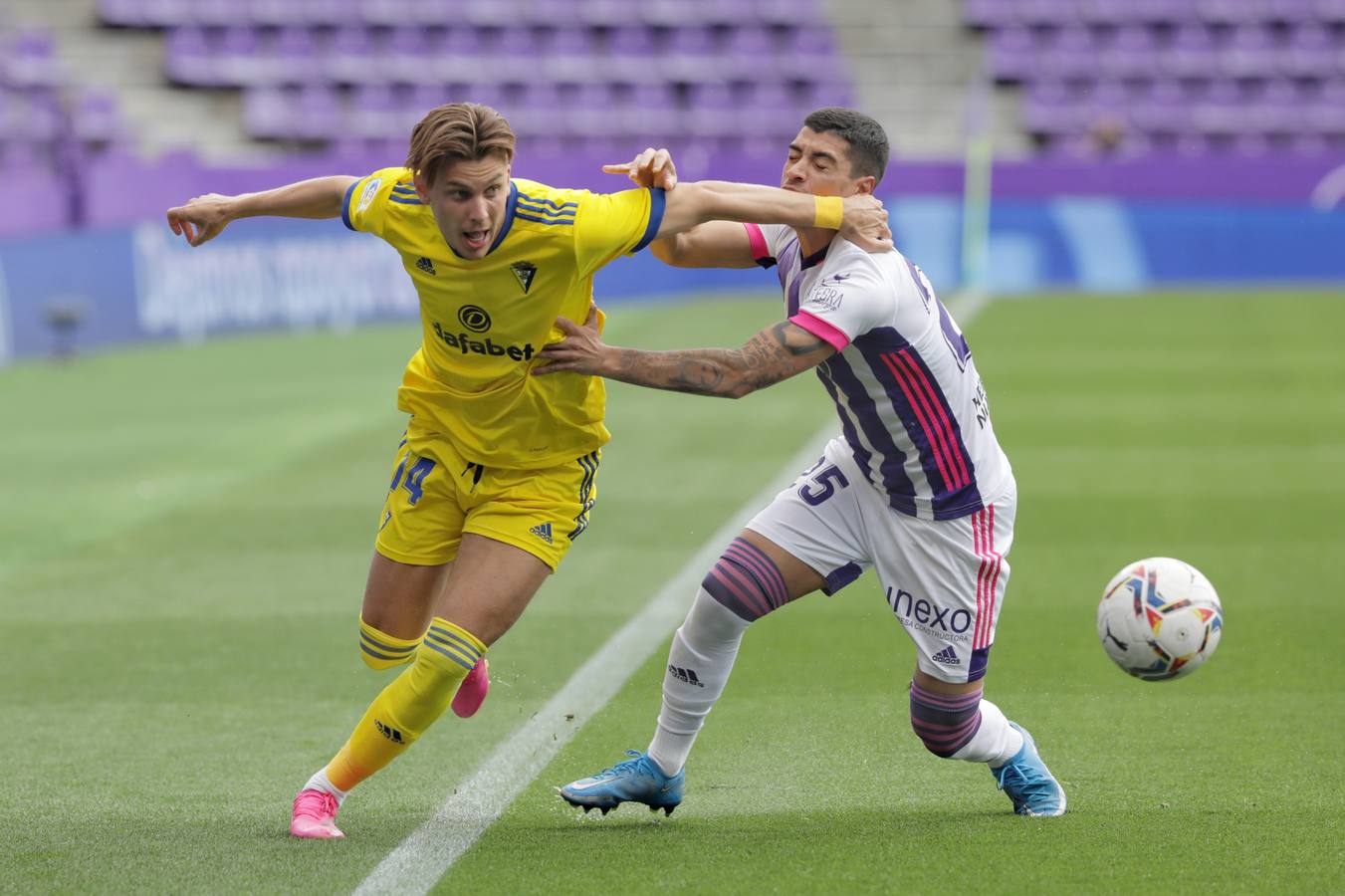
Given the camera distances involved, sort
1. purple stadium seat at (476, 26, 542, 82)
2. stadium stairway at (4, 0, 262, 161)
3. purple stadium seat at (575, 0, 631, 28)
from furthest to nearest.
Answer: purple stadium seat at (575, 0, 631, 28)
purple stadium seat at (476, 26, 542, 82)
stadium stairway at (4, 0, 262, 161)

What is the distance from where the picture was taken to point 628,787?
548 centimetres

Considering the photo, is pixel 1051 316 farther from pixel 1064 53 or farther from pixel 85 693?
pixel 85 693

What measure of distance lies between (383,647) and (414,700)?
2.12 feet

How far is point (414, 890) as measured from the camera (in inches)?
188

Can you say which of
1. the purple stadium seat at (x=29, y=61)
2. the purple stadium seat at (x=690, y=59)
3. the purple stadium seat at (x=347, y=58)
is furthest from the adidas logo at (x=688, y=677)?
the purple stadium seat at (x=690, y=59)

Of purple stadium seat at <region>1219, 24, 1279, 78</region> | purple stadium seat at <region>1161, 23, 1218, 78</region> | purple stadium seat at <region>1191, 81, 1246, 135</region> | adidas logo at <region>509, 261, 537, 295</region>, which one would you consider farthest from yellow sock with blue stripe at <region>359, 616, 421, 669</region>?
purple stadium seat at <region>1219, 24, 1279, 78</region>

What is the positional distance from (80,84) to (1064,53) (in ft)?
55.4

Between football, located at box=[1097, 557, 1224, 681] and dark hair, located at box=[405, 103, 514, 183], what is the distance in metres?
2.35

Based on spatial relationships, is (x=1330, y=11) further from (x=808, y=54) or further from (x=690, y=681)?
(x=690, y=681)

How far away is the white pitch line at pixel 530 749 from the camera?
4.98m

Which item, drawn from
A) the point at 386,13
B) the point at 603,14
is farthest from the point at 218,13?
the point at 603,14

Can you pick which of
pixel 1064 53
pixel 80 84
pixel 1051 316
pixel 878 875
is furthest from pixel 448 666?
pixel 1064 53

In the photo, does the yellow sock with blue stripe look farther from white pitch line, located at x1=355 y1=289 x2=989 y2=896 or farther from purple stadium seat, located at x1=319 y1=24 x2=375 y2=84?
purple stadium seat, located at x1=319 y1=24 x2=375 y2=84

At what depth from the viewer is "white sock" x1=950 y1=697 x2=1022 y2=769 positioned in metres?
5.47
